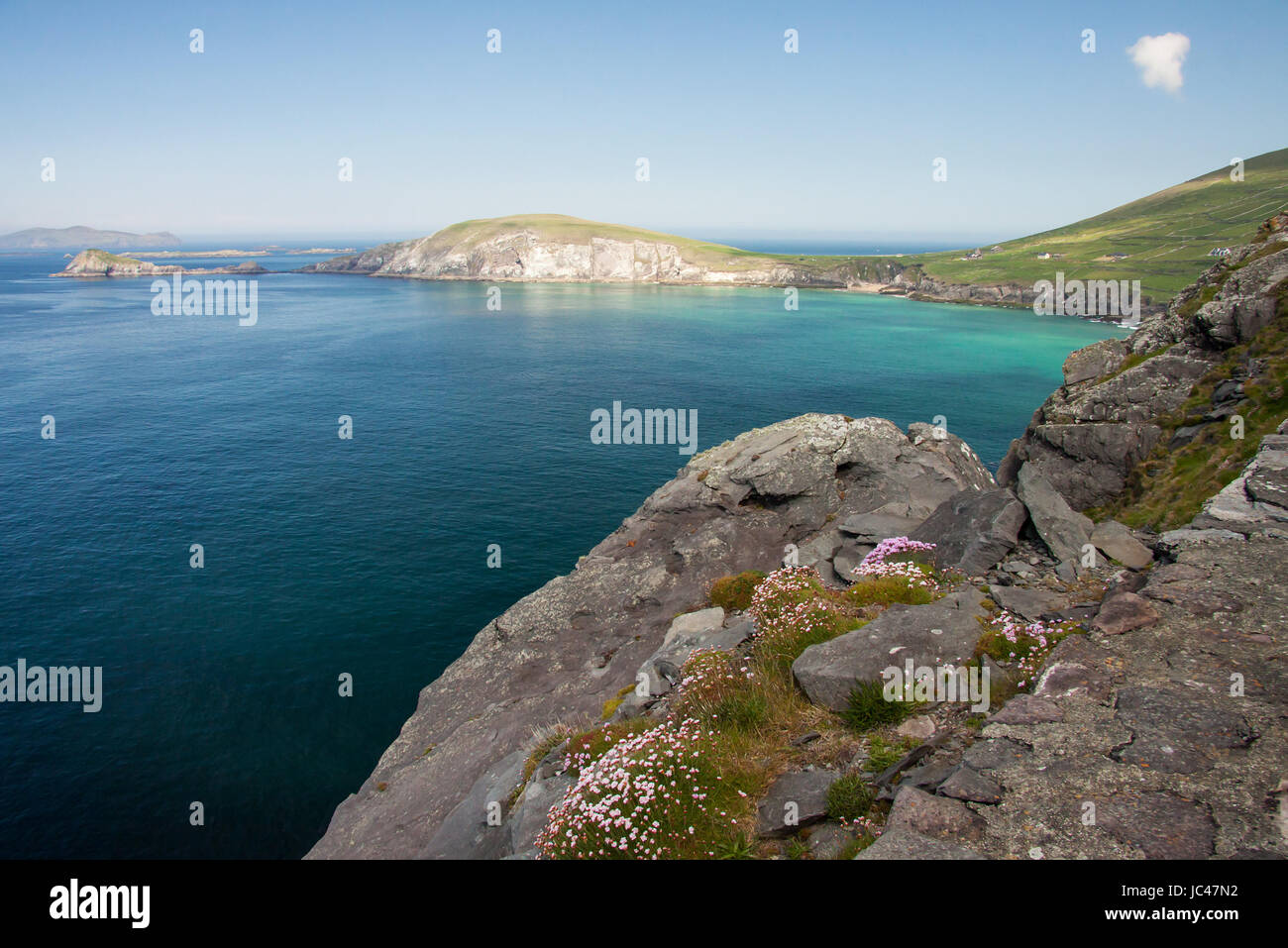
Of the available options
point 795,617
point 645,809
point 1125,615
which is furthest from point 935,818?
point 795,617

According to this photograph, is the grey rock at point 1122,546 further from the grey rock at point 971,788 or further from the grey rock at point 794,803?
the grey rock at point 794,803

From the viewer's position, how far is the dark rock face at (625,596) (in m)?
22.1

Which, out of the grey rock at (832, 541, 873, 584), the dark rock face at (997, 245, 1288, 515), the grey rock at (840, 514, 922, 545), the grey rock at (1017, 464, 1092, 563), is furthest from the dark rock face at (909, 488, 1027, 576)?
the dark rock face at (997, 245, 1288, 515)

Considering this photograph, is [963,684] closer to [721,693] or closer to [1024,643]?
[1024,643]

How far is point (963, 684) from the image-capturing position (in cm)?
1126

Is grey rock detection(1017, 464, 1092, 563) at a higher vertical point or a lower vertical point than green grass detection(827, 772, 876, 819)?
higher

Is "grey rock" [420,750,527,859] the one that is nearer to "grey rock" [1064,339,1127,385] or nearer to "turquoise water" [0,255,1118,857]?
"turquoise water" [0,255,1118,857]

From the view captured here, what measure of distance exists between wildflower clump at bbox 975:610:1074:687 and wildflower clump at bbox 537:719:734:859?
575 centimetres

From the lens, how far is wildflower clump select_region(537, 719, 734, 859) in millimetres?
9273

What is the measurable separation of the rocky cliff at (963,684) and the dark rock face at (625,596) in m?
0.19

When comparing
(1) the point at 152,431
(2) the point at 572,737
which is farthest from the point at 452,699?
(1) the point at 152,431

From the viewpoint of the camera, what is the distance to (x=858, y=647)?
1255cm

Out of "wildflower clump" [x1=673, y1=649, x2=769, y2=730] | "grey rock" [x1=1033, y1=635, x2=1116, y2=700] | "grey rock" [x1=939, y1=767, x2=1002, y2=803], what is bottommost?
"wildflower clump" [x1=673, y1=649, x2=769, y2=730]

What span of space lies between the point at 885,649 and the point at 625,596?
18.4m
